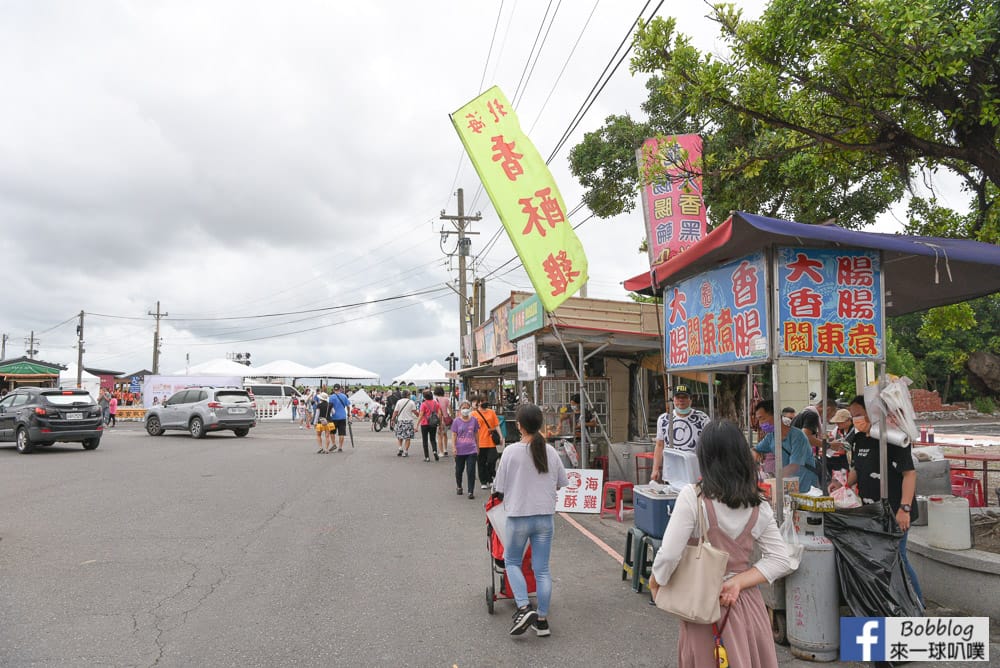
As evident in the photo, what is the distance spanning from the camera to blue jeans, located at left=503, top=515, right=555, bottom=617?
4.63m

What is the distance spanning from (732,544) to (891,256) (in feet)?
12.6

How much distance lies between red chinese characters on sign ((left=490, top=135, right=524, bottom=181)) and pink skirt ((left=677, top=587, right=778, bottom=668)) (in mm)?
7138

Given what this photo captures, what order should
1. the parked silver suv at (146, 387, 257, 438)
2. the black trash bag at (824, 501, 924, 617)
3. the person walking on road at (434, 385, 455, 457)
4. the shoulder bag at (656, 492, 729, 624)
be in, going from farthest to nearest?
1. the parked silver suv at (146, 387, 257, 438)
2. the person walking on road at (434, 385, 455, 457)
3. the black trash bag at (824, 501, 924, 617)
4. the shoulder bag at (656, 492, 729, 624)

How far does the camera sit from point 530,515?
468 cm

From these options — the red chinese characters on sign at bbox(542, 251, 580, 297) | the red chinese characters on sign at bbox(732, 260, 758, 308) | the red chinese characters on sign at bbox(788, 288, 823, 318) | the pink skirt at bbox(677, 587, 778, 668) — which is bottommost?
the pink skirt at bbox(677, 587, 778, 668)

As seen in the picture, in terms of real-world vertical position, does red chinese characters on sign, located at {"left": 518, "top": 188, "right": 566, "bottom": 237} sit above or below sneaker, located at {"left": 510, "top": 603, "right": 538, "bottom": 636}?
above

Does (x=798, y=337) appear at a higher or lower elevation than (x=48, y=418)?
higher

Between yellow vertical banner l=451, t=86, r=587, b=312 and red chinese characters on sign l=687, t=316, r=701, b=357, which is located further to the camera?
yellow vertical banner l=451, t=86, r=587, b=312

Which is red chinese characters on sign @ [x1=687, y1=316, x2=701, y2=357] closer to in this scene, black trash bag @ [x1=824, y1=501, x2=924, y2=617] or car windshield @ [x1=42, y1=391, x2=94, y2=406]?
black trash bag @ [x1=824, y1=501, x2=924, y2=617]

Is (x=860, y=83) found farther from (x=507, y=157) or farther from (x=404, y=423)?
(x=404, y=423)

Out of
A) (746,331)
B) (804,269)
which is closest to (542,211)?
(746,331)

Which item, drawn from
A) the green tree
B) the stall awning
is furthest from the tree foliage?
the stall awning

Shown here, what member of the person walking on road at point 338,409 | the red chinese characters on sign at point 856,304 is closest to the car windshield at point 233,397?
the person walking on road at point 338,409

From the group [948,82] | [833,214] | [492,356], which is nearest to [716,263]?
[948,82]
